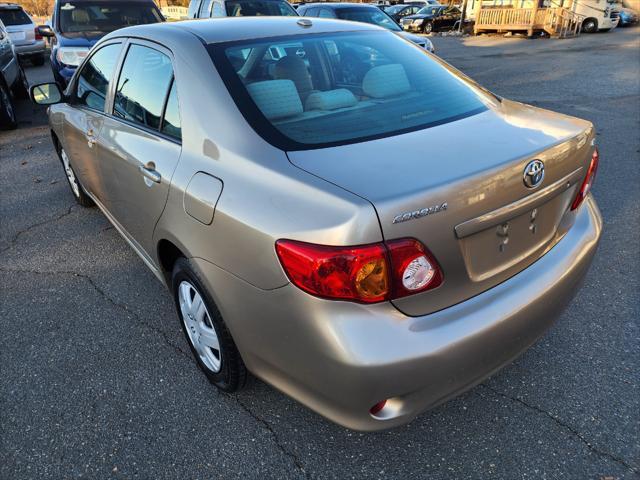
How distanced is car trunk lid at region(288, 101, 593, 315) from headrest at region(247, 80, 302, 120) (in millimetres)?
350

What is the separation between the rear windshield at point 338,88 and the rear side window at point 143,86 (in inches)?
13.5

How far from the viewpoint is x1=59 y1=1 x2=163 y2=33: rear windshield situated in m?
8.60

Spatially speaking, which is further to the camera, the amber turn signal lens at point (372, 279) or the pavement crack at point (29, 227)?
the pavement crack at point (29, 227)

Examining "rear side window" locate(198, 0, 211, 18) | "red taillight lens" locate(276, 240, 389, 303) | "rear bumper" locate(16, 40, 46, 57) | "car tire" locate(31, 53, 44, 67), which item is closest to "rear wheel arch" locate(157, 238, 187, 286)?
"red taillight lens" locate(276, 240, 389, 303)

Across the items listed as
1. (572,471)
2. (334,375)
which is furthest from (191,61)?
(572,471)

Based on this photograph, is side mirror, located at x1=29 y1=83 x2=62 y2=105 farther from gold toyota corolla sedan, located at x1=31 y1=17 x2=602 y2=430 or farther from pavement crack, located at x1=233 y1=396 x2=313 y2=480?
pavement crack, located at x1=233 y1=396 x2=313 y2=480

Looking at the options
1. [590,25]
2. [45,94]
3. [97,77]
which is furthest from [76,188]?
[590,25]

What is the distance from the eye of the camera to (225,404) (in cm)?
236

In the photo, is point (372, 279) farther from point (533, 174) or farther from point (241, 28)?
point (241, 28)

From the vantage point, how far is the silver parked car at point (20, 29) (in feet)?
43.0

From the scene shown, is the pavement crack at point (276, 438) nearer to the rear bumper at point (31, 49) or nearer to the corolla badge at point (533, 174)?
the corolla badge at point (533, 174)

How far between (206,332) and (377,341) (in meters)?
1.02

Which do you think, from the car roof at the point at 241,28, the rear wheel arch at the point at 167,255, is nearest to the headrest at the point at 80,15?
the car roof at the point at 241,28

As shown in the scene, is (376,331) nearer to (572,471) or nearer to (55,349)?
(572,471)
